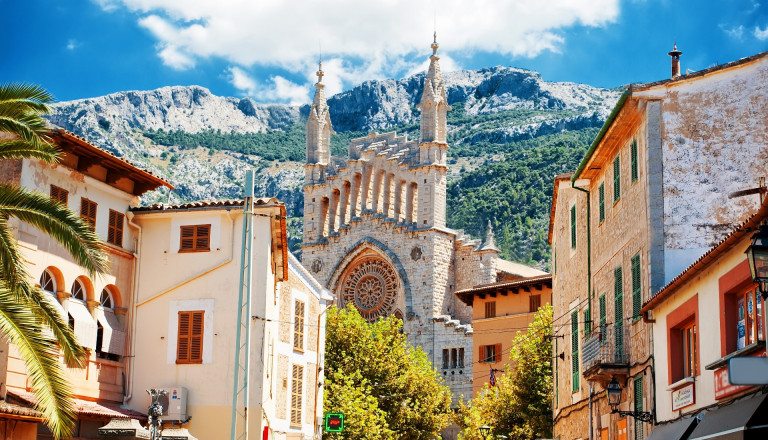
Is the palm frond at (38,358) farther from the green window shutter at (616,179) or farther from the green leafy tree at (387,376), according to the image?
the green leafy tree at (387,376)

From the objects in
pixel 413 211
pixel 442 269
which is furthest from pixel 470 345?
pixel 413 211

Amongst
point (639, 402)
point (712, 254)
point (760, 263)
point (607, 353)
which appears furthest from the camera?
point (607, 353)

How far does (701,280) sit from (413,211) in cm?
5589

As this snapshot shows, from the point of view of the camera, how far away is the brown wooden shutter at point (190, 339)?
3039cm

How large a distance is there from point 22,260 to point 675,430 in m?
11.5

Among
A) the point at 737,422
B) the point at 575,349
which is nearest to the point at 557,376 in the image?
the point at 575,349

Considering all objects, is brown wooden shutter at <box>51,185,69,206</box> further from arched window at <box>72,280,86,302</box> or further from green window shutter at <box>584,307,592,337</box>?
green window shutter at <box>584,307,592,337</box>

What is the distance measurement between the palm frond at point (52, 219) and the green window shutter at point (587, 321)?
1261 cm

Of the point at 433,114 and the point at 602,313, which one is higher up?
the point at 433,114

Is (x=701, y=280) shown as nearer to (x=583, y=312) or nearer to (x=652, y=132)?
(x=652, y=132)

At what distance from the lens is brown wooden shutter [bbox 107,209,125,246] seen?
30322 millimetres

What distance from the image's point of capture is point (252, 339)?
3045 centimetres

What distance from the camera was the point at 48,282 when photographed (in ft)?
90.9

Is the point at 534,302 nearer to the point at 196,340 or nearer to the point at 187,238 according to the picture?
the point at 187,238
